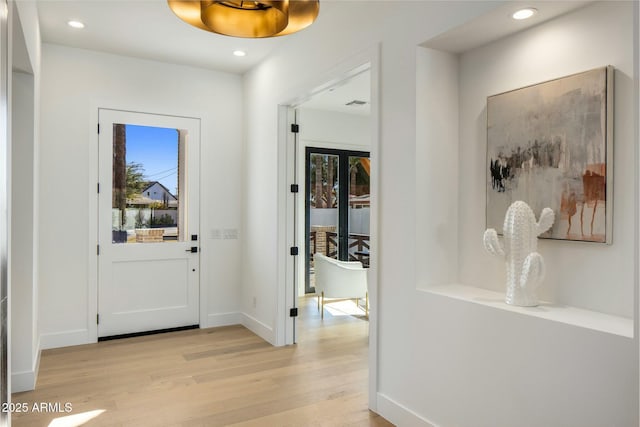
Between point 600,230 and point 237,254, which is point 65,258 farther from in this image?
point 600,230

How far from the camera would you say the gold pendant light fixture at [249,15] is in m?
1.43

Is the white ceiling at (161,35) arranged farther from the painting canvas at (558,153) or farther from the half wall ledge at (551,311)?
the half wall ledge at (551,311)

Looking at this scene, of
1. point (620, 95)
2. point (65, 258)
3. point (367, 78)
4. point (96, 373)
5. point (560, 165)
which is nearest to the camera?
point (620, 95)

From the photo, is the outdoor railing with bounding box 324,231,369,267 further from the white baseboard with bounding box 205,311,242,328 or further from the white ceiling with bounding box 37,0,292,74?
the white ceiling with bounding box 37,0,292,74

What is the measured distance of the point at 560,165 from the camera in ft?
6.79

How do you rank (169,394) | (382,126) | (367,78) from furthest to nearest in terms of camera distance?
(367,78)
(169,394)
(382,126)

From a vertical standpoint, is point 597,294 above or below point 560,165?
below

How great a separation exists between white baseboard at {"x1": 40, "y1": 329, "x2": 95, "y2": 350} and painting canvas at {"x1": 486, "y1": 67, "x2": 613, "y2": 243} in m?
3.79

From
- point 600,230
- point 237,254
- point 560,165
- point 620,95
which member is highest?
point 620,95

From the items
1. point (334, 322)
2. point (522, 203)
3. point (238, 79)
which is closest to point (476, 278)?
point (522, 203)

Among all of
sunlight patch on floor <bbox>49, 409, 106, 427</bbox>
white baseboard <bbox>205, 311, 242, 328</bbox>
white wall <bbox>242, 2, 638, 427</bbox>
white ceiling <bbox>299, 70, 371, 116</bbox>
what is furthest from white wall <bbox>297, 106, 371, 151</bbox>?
sunlight patch on floor <bbox>49, 409, 106, 427</bbox>

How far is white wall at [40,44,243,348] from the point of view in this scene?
4035mm

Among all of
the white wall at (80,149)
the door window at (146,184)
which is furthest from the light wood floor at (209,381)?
the door window at (146,184)

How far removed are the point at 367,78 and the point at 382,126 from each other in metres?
2.14
